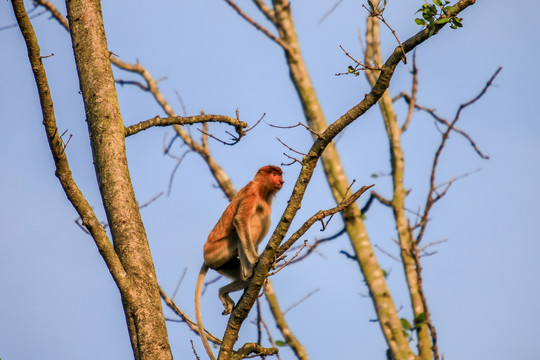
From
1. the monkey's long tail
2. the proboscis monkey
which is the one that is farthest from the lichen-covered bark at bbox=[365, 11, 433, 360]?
the monkey's long tail

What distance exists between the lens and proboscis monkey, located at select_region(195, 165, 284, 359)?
5262 mm

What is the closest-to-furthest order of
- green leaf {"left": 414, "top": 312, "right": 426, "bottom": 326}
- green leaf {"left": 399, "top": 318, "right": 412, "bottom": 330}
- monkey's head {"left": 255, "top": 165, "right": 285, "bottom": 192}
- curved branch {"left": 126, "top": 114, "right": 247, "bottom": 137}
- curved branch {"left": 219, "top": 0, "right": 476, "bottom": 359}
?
curved branch {"left": 219, "top": 0, "right": 476, "bottom": 359}, curved branch {"left": 126, "top": 114, "right": 247, "bottom": 137}, monkey's head {"left": 255, "top": 165, "right": 285, "bottom": 192}, green leaf {"left": 414, "top": 312, "right": 426, "bottom": 326}, green leaf {"left": 399, "top": 318, "right": 412, "bottom": 330}

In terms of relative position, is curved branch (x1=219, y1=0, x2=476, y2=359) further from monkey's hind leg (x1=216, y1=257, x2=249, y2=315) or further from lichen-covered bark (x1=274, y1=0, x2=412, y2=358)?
lichen-covered bark (x1=274, y1=0, x2=412, y2=358)

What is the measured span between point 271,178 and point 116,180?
269 cm

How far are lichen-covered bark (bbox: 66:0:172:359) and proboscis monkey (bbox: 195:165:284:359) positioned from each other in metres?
1.54

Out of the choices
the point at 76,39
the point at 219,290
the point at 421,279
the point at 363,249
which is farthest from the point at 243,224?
the point at 363,249

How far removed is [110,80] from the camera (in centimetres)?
376

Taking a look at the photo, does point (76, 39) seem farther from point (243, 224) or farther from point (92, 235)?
point (243, 224)

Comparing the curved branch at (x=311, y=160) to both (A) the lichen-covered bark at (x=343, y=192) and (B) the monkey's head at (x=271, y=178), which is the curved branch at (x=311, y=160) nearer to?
(B) the monkey's head at (x=271, y=178)

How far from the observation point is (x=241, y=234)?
534 cm

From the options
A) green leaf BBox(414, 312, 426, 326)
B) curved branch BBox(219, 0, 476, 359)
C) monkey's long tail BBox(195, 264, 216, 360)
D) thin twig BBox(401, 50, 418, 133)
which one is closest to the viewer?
curved branch BBox(219, 0, 476, 359)

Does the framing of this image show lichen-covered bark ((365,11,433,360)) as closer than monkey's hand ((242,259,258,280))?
No

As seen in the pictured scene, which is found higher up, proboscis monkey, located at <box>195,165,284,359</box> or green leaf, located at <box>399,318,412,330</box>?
proboscis monkey, located at <box>195,165,284,359</box>

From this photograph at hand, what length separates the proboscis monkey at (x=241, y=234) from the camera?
17.3 ft
